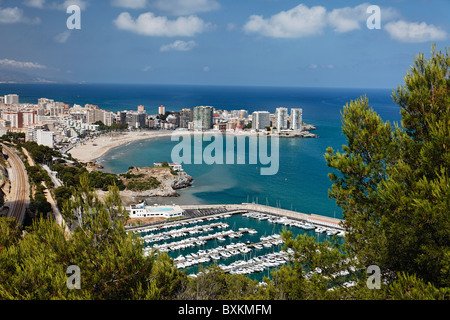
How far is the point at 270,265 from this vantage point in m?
8.34

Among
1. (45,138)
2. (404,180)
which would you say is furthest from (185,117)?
(404,180)

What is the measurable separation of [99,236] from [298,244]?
1.24 meters

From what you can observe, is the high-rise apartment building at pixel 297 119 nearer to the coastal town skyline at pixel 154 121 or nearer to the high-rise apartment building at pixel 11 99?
the coastal town skyline at pixel 154 121

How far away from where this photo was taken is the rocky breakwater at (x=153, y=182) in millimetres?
14281

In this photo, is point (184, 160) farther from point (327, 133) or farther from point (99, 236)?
point (99, 236)

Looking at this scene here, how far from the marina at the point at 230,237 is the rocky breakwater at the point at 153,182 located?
8.78ft

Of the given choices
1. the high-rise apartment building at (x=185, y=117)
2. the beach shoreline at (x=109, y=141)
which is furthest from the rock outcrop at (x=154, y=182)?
the high-rise apartment building at (x=185, y=117)

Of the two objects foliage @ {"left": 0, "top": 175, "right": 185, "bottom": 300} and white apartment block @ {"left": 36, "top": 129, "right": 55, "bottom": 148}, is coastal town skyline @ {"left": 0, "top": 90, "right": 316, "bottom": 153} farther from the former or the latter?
foliage @ {"left": 0, "top": 175, "right": 185, "bottom": 300}

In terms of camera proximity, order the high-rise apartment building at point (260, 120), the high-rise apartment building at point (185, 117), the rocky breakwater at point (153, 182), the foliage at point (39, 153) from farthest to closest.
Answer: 1. the high-rise apartment building at point (185, 117)
2. the high-rise apartment building at point (260, 120)
3. the foliage at point (39, 153)
4. the rocky breakwater at point (153, 182)

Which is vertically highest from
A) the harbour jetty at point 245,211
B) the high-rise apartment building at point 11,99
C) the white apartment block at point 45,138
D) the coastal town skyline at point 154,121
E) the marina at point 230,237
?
the high-rise apartment building at point 11,99

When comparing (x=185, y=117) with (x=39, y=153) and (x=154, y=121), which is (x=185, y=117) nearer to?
(x=154, y=121)

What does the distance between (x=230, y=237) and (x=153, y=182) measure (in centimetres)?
578

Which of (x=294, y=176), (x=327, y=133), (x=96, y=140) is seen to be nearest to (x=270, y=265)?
(x=294, y=176)

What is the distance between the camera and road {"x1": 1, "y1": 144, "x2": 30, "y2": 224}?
9.18 meters
